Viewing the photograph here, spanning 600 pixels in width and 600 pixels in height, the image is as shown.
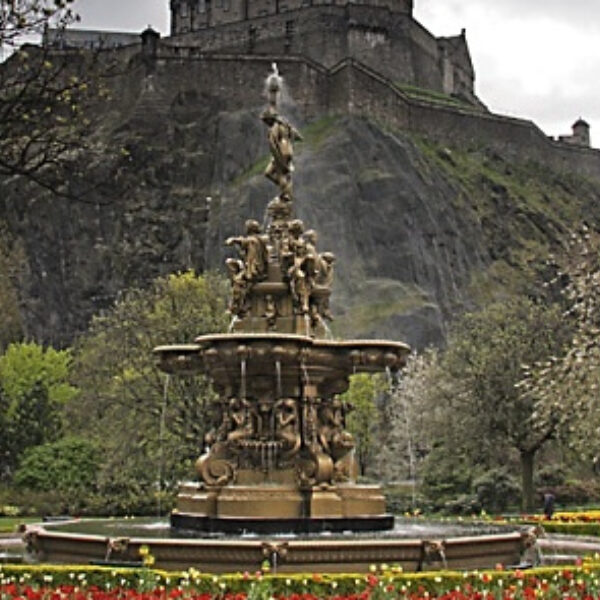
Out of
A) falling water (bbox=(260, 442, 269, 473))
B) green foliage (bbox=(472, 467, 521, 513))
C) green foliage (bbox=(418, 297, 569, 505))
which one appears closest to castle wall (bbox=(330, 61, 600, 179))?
green foliage (bbox=(418, 297, 569, 505))

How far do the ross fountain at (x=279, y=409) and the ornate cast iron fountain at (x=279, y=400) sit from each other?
0.02 m

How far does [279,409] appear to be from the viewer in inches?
625

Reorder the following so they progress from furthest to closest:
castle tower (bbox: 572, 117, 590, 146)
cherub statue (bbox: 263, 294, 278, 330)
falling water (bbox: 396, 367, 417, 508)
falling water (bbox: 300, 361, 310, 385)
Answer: castle tower (bbox: 572, 117, 590, 146) → falling water (bbox: 396, 367, 417, 508) → cherub statue (bbox: 263, 294, 278, 330) → falling water (bbox: 300, 361, 310, 385)

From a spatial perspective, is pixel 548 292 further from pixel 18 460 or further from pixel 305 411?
pixel 305 411

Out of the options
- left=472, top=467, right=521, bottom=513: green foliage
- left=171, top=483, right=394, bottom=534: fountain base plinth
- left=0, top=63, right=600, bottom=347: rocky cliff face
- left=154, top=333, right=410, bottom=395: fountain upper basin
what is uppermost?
left=0, top=63, right=600, bottom=347: rocky cliff face

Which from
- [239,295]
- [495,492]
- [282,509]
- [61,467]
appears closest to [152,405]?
[61,467]

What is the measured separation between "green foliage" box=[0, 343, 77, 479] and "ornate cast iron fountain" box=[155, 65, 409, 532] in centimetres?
3200

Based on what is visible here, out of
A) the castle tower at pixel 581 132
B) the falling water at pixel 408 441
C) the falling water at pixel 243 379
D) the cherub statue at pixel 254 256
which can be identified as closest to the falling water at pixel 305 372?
the falling water at pixel 243 379

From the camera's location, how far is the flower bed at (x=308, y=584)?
9.76 metres

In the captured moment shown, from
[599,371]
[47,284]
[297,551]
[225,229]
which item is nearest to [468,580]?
[297,551]

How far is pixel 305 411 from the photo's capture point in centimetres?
1603

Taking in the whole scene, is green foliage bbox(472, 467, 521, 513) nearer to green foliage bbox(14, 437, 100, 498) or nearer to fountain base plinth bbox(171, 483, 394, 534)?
green foliage bbox(14, 437, 100, 498)

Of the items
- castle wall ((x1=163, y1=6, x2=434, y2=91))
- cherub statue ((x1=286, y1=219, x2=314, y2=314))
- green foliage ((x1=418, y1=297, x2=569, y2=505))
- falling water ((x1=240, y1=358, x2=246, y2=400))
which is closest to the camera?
falling water ((x1=240, y1=358, x2=246, y2=400))

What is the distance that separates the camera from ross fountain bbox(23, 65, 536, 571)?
1505 centimetres
